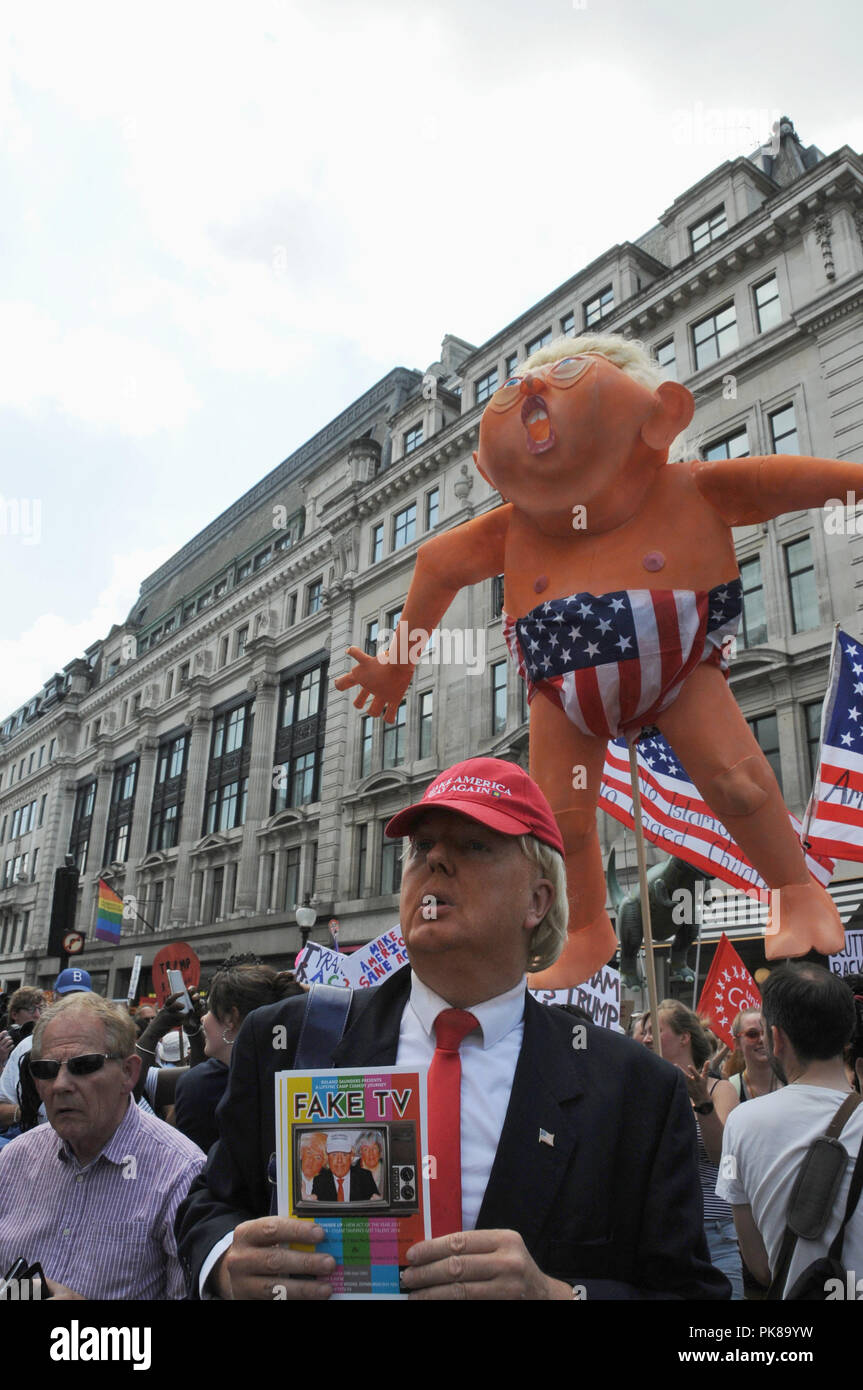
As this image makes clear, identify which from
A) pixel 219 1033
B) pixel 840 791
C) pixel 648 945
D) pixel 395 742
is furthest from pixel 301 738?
pixel 648 945

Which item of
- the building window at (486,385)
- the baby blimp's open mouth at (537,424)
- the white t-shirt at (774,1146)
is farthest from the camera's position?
the building window at (486,385)

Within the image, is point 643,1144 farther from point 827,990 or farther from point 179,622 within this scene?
point 179,622

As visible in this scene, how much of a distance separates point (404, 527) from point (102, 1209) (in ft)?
90.4

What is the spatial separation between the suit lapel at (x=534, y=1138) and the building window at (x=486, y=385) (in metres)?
27.1

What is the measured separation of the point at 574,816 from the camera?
13.8ft

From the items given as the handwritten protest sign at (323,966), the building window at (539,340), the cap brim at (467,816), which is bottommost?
the cap brim at (467,816)

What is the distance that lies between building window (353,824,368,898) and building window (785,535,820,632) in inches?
570

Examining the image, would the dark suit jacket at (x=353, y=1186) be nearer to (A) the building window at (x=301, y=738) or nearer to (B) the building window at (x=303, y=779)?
(A) the building window at (x=301, y=738)

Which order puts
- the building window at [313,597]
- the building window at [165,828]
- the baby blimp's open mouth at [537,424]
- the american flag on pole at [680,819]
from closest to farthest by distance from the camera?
the baby blimp's open mouth at [537,424]
the american flag on pole at [680,819]
the building window at [313,597]
the building window at [165,828]

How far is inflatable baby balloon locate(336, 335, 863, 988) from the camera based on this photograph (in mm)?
4035

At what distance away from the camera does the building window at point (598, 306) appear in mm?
24219

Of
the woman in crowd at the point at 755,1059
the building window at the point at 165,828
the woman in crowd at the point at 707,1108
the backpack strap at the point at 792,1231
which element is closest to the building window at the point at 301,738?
the building window at the point at 165,828
